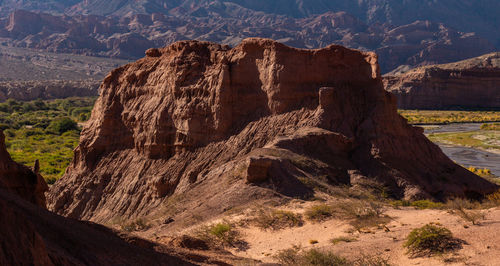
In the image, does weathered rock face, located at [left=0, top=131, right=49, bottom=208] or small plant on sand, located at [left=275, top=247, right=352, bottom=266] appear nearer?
small plant on sand, located at [left=275, top=247, right=352, bottom=266]

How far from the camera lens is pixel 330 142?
2109 centimetres

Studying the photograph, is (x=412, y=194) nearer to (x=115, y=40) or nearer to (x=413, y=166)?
(x=413, y=166)

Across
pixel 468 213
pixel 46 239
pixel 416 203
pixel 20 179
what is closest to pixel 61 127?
pixel 20 179

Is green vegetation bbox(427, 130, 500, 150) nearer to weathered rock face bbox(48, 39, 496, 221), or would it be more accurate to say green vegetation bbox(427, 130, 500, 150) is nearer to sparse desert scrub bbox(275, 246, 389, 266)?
weathered rock face bbox(48, 39, 496, 221)

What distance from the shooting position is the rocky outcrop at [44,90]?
353ft

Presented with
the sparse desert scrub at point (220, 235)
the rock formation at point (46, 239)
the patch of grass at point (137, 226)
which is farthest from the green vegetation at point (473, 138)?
the rock formation at point (46, 239)

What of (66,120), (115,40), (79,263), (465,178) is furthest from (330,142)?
(115,40)

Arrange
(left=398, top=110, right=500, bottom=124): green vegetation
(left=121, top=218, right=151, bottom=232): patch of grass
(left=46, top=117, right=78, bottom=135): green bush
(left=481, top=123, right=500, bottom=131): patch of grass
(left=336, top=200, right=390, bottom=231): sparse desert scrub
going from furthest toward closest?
(left=398, top=110, right=500, bottom=124): green vegetation < (left=481, top=123, right=500, bottom=131): patch of grass < (left=46, top=117, right=78, bottom=135): green bush < (left=121, top=218, right=151, bottom=232): patch of grass < (left=336, top=200, right=390, bottom=231): sparse desert scrub

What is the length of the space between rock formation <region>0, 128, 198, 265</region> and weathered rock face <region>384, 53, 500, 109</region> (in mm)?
86578

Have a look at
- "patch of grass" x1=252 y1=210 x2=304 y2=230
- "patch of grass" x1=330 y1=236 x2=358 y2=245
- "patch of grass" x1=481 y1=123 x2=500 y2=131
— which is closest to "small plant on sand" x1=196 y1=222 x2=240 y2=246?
"patch of grass" x1=252 y1=210 x2=304 y2=230

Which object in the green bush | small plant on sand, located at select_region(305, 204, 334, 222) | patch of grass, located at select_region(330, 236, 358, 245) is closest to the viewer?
patch of grass, located at select_region(330, 236, 358, 245)

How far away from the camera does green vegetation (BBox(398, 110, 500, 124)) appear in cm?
7764

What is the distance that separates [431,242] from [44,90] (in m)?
116

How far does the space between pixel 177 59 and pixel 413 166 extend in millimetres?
11535
